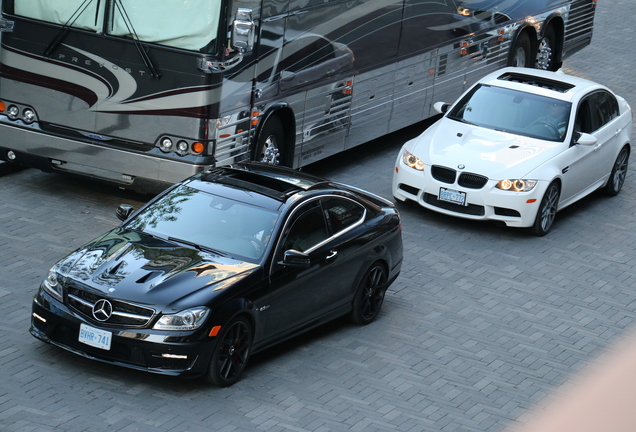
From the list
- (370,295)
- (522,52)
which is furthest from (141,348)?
Answer: (522,52)

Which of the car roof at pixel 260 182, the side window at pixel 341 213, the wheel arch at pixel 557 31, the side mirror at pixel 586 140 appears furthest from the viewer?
the wheel arch at pixel 557 31

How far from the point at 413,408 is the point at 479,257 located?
14.0ft

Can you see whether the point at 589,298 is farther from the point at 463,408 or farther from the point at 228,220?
the point at 228,220

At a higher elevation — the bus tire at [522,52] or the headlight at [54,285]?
the headlight at [54,285]

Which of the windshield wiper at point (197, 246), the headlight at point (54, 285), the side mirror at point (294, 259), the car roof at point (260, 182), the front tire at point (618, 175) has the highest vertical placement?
the car roof at point (260, 182)

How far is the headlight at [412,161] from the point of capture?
11.7 m

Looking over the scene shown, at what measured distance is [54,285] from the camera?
6621mm

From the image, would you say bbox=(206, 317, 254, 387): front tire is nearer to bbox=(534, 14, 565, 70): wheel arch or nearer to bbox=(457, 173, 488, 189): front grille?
bbox=(457, 173, 488, 189): front grille

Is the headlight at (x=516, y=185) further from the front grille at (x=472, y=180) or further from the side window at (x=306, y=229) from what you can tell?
the side window at (x=306, y=229)

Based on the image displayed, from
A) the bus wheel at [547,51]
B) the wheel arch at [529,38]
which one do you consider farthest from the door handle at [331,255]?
the bus wheel at [547,51]

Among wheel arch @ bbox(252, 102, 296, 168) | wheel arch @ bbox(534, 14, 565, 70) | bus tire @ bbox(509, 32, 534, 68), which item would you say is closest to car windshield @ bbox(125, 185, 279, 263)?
wheel arch @ bbox(252, 102, 296, 168)

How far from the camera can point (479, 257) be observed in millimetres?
10625

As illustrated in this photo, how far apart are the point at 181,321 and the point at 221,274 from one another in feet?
1.92

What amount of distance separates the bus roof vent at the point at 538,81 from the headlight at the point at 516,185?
2.06 metres
